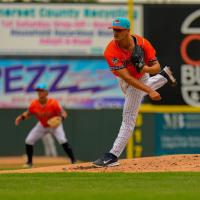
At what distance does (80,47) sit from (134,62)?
1228cm

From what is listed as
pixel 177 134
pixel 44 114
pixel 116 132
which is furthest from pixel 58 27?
pixel 44 114

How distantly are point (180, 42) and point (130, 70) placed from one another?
9731 mm

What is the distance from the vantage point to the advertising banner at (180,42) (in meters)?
19.8

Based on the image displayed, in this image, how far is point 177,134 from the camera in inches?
795

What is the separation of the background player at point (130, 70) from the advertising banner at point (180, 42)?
9.19 m

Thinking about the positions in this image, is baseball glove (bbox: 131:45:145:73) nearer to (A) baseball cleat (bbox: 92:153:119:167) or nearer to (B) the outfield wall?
(A) baseball cleat (bbox: 92:153:119:167)

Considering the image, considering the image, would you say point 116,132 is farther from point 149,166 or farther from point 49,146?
point 149,166

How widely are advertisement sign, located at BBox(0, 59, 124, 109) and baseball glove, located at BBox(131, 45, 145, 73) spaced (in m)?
11.9

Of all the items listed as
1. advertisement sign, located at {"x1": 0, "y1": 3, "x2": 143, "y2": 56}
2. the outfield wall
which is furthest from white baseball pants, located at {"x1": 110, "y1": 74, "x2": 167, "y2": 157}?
advertisement sign, located at {"x1": 0, "y1": 3, "x2": 143, "y2": 56}

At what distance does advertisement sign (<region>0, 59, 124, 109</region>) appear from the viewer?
73.0ft
